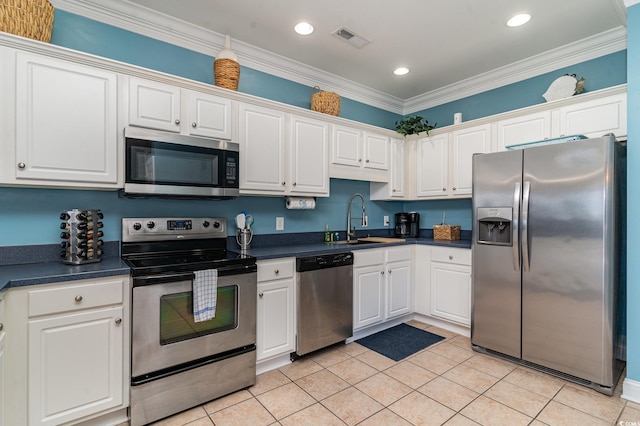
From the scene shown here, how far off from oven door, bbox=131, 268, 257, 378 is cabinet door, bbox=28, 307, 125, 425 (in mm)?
108

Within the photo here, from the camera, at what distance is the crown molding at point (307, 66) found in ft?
7.69

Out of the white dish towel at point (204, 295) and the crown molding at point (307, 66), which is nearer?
the white dish towel at point (204, 295)

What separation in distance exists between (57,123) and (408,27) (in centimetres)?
265

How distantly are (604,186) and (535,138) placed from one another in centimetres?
97

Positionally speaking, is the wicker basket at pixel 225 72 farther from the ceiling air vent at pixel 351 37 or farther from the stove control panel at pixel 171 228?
the stove control panel at pixel 171 228

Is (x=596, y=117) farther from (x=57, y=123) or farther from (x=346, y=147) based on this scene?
(x=57, y=123)

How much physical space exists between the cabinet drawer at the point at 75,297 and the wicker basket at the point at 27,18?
1.47 meters

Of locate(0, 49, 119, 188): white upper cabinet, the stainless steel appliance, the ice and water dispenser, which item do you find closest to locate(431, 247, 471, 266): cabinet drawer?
the ice and water dispenser

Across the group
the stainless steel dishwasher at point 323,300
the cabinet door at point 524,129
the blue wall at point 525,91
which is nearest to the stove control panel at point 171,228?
the stainless steel dishwasher at point 323,300

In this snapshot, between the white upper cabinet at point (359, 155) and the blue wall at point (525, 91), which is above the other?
the blue wall at point (525, 91)

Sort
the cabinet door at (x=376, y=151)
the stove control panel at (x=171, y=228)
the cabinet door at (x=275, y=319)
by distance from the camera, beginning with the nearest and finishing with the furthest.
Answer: the stove control panel at (x=171, y=228) < the cabinet door at (x=275, y=319) < the cabinet door at (x=376, y=151)

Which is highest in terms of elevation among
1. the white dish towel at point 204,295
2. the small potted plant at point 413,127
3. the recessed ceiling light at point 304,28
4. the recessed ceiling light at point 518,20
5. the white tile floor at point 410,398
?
the recessed ceiling light at point 518,20

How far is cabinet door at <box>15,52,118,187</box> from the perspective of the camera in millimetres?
1810

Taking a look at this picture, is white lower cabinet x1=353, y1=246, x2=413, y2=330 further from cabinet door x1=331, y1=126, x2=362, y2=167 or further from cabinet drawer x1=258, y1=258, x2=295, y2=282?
cabinet door x1=331, y1=126, x2=362, y2=167
